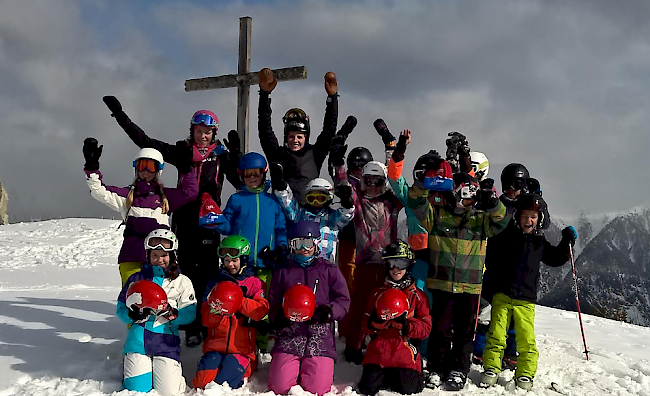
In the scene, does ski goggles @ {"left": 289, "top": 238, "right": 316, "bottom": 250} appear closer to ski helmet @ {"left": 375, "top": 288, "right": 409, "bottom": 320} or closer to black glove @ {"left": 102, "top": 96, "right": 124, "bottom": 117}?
ski helmet @ {"left": 375, "top": 288, "right": 409, "bottom": 320}

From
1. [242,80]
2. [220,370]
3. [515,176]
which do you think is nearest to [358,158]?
[515,176]

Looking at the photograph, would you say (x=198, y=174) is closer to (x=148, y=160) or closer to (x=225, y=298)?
(x=148, y=160)

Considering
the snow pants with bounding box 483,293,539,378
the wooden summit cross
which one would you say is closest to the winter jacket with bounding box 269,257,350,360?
the snow pants with bounding box 483,293,539,378

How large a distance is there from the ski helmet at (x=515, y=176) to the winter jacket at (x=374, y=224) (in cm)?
133

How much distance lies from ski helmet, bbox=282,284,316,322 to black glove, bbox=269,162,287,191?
3.61 ft

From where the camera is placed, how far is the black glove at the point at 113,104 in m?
5.28

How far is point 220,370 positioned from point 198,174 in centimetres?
218

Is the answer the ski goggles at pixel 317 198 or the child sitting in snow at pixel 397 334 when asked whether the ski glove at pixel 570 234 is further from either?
the ski goggles at pixel 317 198

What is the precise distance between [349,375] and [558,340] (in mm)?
3660

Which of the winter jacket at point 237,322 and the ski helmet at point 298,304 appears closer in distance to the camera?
the ski helmet at point 298,304

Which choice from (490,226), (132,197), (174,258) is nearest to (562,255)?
(490,226)

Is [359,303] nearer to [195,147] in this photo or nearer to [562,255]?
[562,255]

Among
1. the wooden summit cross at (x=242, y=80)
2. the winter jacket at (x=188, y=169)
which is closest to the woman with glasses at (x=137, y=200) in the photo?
the winter jacket at (x=188, y=169)

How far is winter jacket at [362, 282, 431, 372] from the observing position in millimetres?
4469
